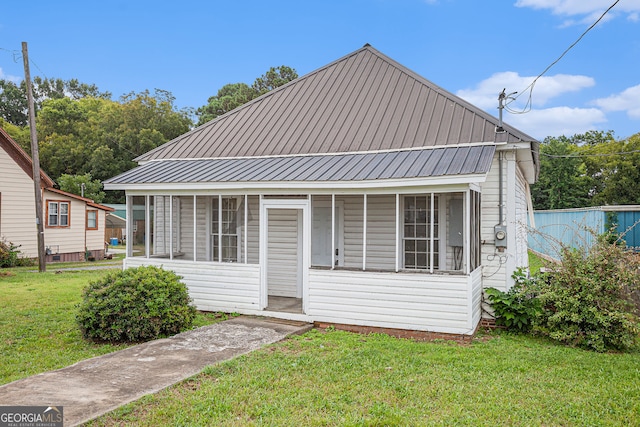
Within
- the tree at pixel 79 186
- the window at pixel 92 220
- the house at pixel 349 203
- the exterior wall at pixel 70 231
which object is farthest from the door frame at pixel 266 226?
the tree at pixel 79 186

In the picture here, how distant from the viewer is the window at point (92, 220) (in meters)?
24.3

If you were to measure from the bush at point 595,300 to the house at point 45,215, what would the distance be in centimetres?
2006

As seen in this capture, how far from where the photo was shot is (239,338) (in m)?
7.53

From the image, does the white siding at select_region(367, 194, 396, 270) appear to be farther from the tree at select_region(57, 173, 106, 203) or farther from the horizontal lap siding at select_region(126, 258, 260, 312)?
the tree at select_region(57, 173, 106, 203)

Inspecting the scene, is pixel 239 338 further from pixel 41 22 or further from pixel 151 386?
pixel 41 22

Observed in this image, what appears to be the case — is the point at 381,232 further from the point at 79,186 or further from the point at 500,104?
the point at 79,186

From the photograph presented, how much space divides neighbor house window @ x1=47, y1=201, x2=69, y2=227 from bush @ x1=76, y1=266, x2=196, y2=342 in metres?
16.3

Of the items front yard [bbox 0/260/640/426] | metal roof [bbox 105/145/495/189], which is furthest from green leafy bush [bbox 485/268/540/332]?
metal roof [bbox 105/145/495/189]

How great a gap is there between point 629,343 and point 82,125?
46.3 m

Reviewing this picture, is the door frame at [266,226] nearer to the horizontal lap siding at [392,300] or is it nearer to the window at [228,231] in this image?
the horizontal lap siding at [392,300]

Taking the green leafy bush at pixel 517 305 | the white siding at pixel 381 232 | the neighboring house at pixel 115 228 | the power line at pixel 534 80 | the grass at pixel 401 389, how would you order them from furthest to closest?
the neighboring house at pixel 115 228 < the white siding at pixel 381 232 < the green leafy bush at pixel 517 305 < the power line at pixel 534 80 < the grass at pixel 401 389

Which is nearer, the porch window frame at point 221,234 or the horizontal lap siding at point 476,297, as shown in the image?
the horizontal lap siding at point 476,297

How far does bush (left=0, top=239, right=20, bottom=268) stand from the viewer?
18.6 meters

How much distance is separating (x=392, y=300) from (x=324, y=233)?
258cm
